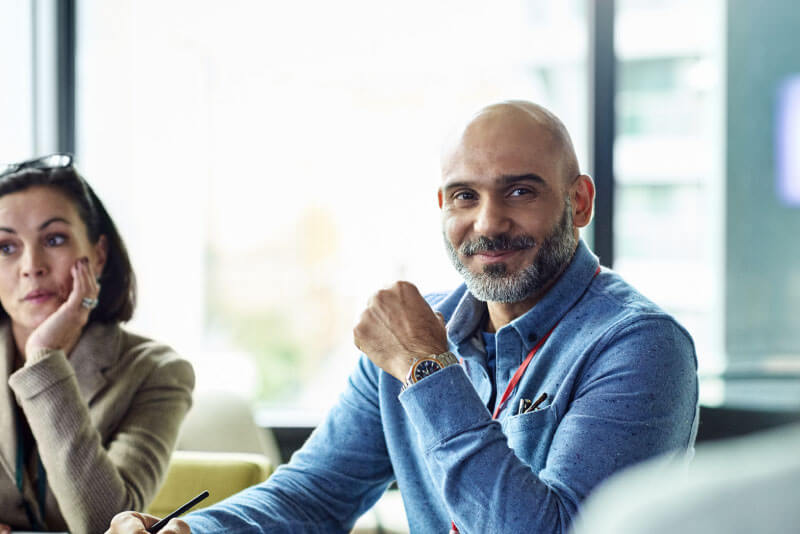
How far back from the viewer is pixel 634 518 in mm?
349

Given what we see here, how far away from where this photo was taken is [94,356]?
5.74 feet

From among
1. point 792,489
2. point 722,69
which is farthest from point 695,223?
point 792,489

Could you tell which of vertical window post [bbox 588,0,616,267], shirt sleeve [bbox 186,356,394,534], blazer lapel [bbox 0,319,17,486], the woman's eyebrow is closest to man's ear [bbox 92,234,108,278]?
the woman's eyebrow

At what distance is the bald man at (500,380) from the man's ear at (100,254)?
68cm

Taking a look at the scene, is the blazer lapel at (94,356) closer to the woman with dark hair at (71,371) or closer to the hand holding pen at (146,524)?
the woman with dark hair at (71,371)

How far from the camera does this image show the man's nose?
138 centimetres

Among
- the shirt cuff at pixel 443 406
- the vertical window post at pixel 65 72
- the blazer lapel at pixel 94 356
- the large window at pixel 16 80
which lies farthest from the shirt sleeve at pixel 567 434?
the vertical window post at pixel 65 72

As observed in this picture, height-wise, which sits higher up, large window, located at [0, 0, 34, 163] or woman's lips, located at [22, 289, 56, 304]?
large window, located at [0, 0, 34, 163]

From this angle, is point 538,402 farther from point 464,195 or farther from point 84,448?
point 84,448

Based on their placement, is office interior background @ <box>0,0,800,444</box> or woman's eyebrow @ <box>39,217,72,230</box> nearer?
woman's eyebrow @ <box>39,217,72,230</box>

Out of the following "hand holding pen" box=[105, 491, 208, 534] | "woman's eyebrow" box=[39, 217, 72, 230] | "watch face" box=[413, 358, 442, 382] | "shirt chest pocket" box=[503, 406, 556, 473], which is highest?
"woman's eyebrow" box=[39, 217, 72, 230]

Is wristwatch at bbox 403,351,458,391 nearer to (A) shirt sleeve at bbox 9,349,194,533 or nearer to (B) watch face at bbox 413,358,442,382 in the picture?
(B) watch face at bbox 413,358,442,382

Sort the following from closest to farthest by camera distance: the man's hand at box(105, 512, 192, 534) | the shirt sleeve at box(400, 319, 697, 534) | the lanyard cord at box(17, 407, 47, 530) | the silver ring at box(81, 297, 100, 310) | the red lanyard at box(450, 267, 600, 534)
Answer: the shirt sleeve at box(400, 319, 697, 534), the man's hand at box(105, 512, 192, 534), the red lanyard at box(450, 267, 600, 534), the lanyard cord at box(17, 407, 47, 530), the silver ring at box(81, 297, 100, 310)

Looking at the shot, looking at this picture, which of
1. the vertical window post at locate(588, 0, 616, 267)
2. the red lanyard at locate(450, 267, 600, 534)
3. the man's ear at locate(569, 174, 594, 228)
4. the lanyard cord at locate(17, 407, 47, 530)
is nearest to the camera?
the red lanyard at locate(450, 267, 600, 534)
